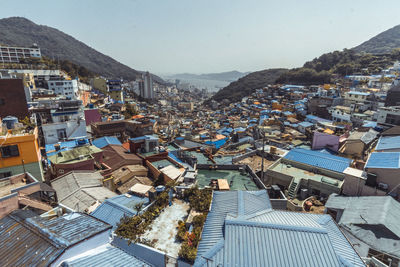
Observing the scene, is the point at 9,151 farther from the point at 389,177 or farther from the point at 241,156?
the point at 389,177

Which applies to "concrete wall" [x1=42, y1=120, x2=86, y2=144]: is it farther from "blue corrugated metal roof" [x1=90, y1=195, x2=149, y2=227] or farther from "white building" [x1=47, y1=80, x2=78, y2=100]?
"white building" [x1=47, y1=80, x2=78, y2=100]

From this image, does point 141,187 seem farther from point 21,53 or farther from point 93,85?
point 21,53

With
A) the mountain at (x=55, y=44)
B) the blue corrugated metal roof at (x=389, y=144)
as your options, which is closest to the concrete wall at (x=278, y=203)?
the blue corrugated metal roof at (x=389, y=144)

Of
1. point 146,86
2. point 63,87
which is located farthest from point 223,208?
point 146,86

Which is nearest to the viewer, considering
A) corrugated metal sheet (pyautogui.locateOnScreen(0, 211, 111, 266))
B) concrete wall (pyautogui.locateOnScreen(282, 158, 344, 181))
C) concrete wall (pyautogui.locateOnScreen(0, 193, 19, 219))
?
corrugated metal sheet (pyautogui.locateOnScreen(0, 211, 111, 266))

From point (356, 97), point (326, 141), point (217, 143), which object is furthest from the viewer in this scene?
point (356, 97)

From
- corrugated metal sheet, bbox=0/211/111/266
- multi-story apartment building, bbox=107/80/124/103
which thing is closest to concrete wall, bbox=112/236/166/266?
corrugated metal sheet, bbox=0/211/111/266
